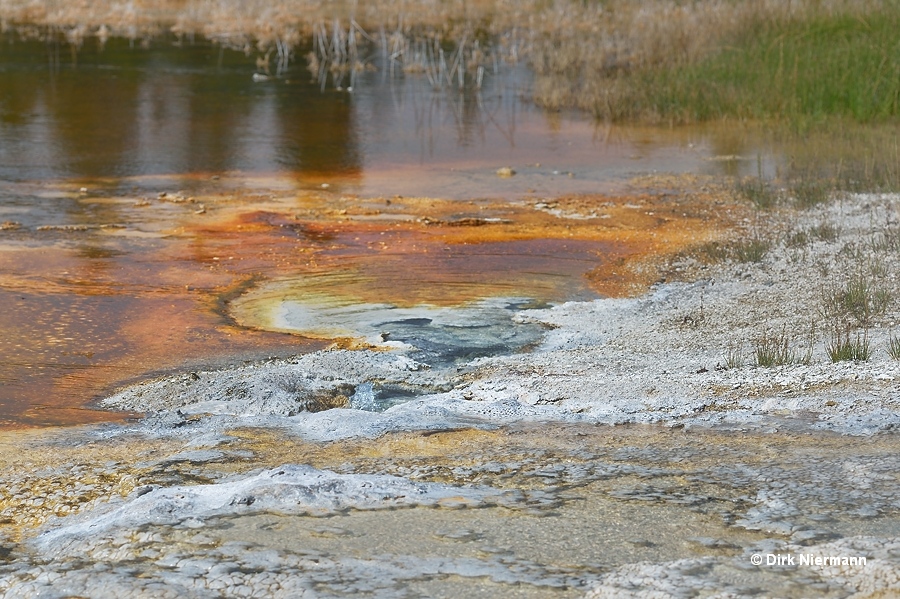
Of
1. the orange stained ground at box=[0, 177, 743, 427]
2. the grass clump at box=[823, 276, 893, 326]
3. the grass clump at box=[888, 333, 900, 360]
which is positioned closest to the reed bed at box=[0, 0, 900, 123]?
the orange stained ground at box=[0, 177, 743, 427]

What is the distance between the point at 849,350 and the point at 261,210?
17.6ft

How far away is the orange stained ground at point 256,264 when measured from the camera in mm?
5832

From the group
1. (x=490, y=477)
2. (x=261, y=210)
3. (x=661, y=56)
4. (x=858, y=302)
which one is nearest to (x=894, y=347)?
(x=858, y=302)

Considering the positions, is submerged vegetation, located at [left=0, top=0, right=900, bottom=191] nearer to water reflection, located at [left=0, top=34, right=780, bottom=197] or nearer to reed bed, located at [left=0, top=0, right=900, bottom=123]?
reed bed, located at [left=0, top=0, right=900, bottom=123]

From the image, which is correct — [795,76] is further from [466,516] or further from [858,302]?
[466,516]

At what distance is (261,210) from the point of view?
9141mm

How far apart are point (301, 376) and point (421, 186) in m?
5.13

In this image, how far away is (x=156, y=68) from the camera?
56.3ft

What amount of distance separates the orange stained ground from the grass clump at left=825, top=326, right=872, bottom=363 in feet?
7.07

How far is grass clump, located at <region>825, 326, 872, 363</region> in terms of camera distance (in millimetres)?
4754

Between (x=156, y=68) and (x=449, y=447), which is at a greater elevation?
(x=156, y=68)

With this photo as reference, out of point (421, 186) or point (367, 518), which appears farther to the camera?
point (421, 186)

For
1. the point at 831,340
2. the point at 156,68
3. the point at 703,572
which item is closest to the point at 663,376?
the point at 831,340

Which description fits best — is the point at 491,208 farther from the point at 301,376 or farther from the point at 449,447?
the point at 449,447
